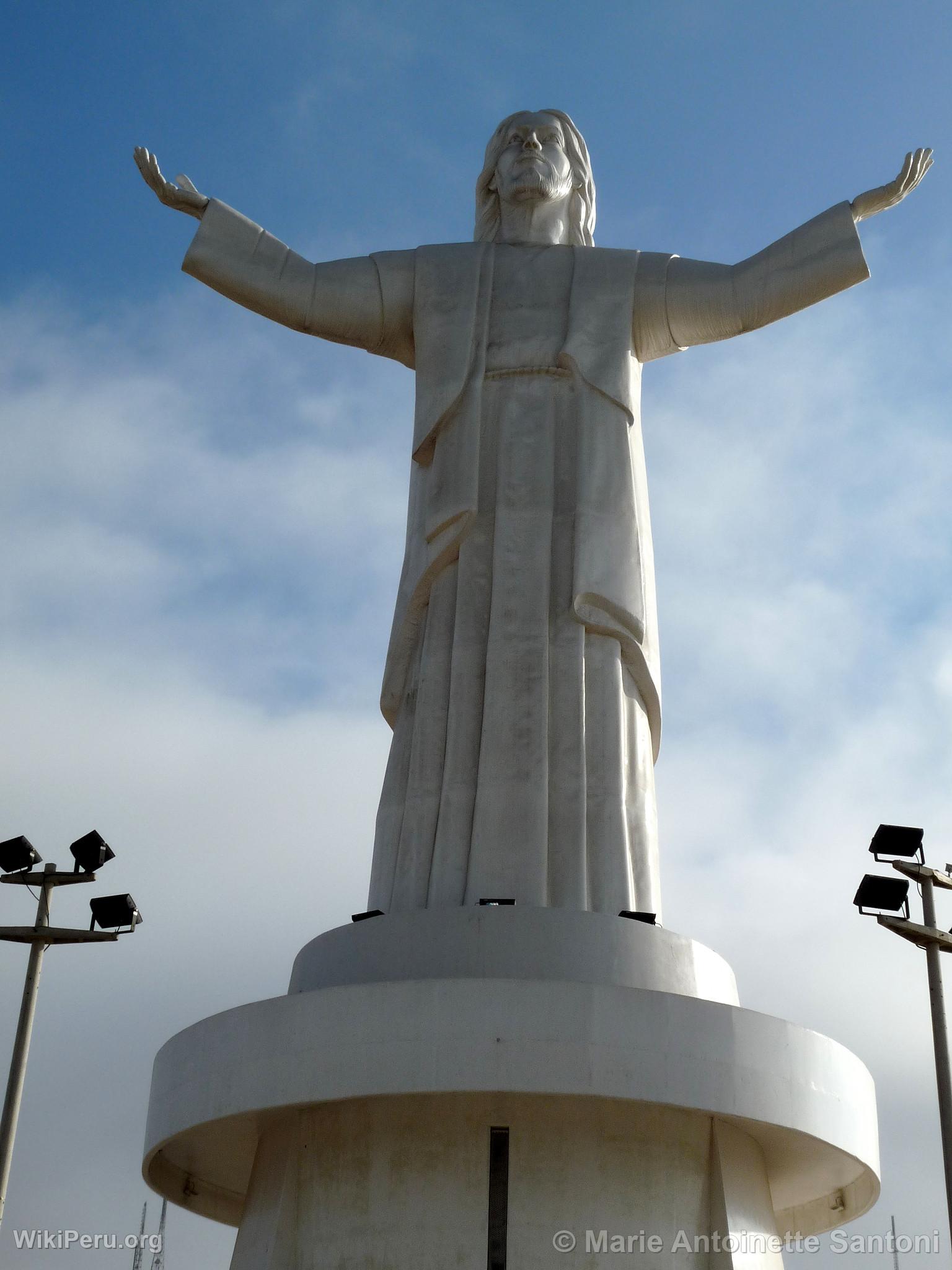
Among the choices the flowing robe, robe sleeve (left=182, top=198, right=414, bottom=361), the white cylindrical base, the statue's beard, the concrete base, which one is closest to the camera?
the concrete base

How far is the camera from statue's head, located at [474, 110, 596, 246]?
13227 millimetres

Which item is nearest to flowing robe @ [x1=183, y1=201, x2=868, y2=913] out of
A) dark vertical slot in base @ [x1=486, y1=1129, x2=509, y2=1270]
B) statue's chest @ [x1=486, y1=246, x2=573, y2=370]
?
statue's chest @ [x1=486, y1=246, x2=573, y2=370]

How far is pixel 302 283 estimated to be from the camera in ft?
40.7

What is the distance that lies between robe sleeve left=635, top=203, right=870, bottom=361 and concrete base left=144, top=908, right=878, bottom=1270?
4837mm

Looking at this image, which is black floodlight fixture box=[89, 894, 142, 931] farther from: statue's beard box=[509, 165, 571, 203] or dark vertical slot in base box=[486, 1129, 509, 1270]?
statue's beard box=[509, 165, 571, 203]

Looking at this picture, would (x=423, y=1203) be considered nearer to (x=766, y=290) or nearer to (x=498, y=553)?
(x=498, y=553)

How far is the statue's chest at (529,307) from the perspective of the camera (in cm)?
1216

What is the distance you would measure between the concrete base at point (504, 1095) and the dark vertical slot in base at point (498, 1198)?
0.13 feet

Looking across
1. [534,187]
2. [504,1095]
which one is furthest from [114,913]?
[534,187]

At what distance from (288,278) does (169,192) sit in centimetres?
107

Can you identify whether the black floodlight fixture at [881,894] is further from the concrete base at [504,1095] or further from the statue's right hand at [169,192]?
the statue's right hand at [169,192]

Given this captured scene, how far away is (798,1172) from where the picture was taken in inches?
410

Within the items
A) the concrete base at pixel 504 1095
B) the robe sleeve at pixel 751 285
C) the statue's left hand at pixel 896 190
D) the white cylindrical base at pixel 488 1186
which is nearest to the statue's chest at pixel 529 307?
the robe sleeve at pixel 751 285

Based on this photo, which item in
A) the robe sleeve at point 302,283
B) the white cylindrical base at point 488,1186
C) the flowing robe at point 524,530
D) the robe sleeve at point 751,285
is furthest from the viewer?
the robe sleeve at point 302,283
